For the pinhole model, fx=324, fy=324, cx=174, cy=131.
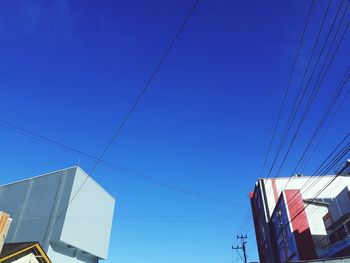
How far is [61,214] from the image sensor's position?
42312 millimetres

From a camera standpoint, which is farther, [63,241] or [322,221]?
[63,241]

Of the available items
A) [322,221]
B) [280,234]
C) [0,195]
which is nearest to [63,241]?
[0,195]

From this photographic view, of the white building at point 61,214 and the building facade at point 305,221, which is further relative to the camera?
the white building at point 61,214

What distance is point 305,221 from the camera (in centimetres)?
3056

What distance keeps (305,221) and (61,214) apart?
29628 mm

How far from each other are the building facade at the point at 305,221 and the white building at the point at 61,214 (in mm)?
24844

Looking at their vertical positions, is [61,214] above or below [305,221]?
above

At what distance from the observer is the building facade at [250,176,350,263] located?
27.4m

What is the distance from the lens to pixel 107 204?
5278 cm

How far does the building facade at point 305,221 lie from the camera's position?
27359 mm

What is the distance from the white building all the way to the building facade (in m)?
24.8

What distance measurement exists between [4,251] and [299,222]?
25.0 meters

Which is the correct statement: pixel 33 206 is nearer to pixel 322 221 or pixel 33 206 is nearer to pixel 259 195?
pixel 259 195

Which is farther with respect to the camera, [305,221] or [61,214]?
[61,214]
